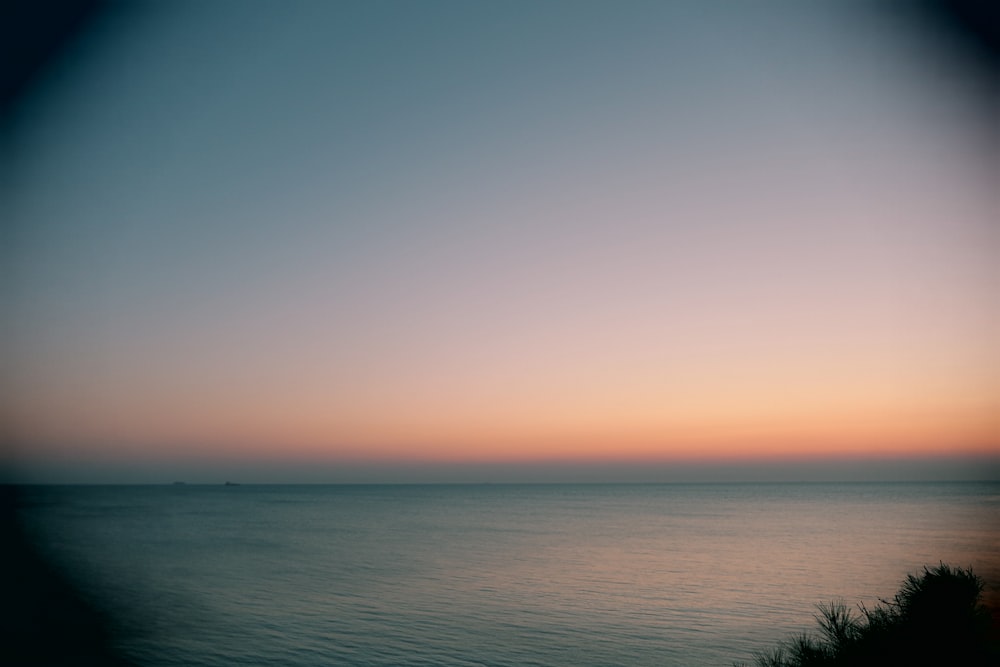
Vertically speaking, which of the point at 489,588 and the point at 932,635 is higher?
the point at 932,635

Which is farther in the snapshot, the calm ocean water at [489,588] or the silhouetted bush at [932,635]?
the calm ocean water at [489,588]

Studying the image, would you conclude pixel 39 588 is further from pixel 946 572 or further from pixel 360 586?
pixel 946 572

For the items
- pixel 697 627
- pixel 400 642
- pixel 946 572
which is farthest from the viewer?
pixel 697 627

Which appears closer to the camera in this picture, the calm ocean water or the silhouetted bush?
the silhouetted bush

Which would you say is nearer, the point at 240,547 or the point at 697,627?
the point at 697,627

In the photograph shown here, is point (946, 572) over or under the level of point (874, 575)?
over

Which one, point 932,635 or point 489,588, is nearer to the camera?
point 932,635

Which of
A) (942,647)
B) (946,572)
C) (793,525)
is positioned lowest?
(793,525)

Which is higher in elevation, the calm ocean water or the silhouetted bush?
the silhouetted bush

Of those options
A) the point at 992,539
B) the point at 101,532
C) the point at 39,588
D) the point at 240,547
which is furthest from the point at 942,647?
the point at 101,532

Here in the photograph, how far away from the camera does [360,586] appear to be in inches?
1718

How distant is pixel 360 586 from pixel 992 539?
→ 185ft

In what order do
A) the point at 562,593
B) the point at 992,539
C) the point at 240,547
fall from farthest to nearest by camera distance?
the point at 240,547
the point at 992,539
the point at 562,593

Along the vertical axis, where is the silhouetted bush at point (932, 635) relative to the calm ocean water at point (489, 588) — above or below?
above
